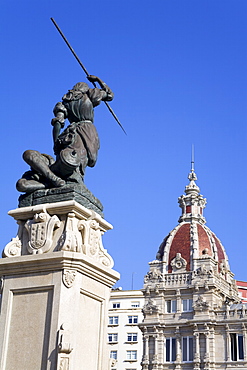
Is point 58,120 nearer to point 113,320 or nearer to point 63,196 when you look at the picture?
point 63,196

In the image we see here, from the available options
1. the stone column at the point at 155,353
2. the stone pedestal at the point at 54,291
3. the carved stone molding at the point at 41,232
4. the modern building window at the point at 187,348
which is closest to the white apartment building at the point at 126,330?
the stone column at the point at 155,353

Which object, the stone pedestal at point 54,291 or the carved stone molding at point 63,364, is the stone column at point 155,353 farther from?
the carved stone molding at point 63,364

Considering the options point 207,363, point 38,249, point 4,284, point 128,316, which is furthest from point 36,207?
point 128,316

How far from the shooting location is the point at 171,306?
49.1m

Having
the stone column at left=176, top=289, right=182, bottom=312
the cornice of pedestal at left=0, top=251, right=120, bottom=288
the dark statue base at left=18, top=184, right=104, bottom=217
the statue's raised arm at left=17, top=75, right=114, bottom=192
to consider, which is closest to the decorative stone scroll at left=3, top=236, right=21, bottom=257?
the cornice of pedestal at left=0, top=251, right=120, bottom=288

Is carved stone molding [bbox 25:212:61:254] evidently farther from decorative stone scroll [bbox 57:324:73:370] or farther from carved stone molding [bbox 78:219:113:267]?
decorative stone scroll [bbox 57:324:73:370]

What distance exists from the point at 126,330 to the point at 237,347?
52.6ft

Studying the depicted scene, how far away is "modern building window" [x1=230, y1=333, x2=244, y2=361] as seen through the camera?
145ft

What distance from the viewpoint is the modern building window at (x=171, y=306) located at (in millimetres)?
48938

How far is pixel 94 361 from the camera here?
7.83 metres

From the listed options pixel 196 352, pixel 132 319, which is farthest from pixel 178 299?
pixel 132 319

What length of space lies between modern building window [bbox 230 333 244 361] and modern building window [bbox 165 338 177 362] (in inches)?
203

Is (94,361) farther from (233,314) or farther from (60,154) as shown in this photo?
(233,314)

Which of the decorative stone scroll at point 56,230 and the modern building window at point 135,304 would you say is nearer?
the decorative stone scroll at point 56,230
